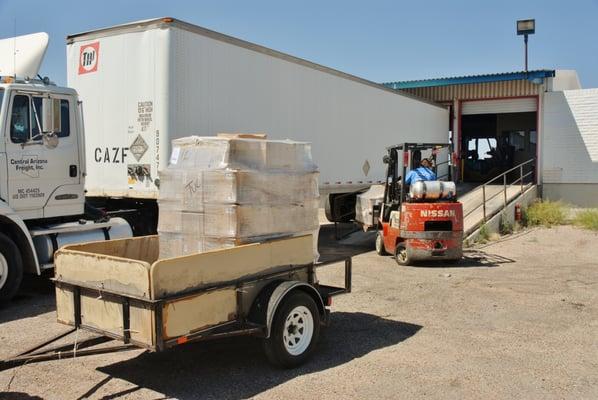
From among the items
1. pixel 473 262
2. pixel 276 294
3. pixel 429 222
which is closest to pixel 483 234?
pixel 473 262

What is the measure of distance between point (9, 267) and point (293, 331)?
4.47 m

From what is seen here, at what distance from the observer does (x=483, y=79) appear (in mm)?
21016

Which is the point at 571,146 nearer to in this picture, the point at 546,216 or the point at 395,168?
the point at 546,216

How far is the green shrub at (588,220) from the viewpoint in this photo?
1583 centimetres

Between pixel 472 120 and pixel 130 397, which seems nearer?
pixel 130 397

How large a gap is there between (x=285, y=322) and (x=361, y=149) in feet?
33.2

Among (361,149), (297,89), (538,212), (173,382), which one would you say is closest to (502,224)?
(538,212)

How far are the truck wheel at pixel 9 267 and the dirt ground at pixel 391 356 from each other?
29 cm

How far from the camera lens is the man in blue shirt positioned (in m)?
11.3

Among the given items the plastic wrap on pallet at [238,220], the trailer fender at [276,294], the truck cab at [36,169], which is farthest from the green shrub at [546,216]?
the trailer fender at [276,294]

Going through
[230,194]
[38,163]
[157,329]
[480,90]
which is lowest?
[157,329]

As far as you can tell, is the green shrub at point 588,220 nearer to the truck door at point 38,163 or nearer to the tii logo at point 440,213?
the tii logo at point 440,213

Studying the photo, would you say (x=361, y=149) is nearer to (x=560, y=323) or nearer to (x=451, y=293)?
(x=451, y=293)

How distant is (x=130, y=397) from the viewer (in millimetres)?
4629
